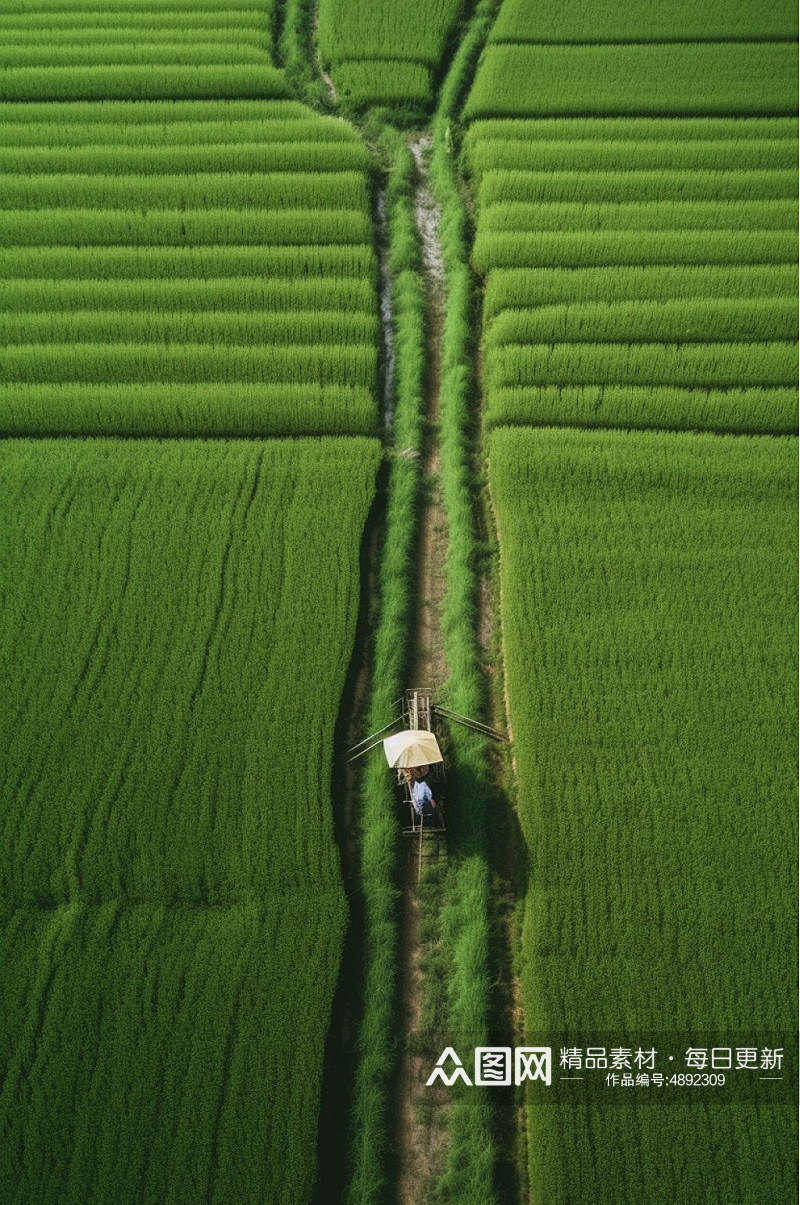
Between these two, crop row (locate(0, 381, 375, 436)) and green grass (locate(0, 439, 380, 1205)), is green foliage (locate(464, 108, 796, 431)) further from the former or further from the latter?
green grass (locate(0, 439, 380, 1205))

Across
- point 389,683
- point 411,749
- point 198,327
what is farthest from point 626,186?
point 411,749

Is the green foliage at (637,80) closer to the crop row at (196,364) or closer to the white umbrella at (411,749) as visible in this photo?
the crop row at (196,364)

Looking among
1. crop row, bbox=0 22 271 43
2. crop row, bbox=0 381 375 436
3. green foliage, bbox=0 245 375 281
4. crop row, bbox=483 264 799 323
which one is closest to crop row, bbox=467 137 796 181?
crop row, bbox=483 264 799 323

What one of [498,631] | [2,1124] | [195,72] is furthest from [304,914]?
[195,72]

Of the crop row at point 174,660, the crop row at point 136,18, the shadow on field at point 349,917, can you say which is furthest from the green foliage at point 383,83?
the shadow on field at point 349,917

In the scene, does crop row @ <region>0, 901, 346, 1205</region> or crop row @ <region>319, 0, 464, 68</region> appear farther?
crop row @ <region>319, 0, 464, 68</region>

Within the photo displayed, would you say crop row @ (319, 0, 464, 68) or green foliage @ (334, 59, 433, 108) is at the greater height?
crop row @ (319, 0, 464, 68)
